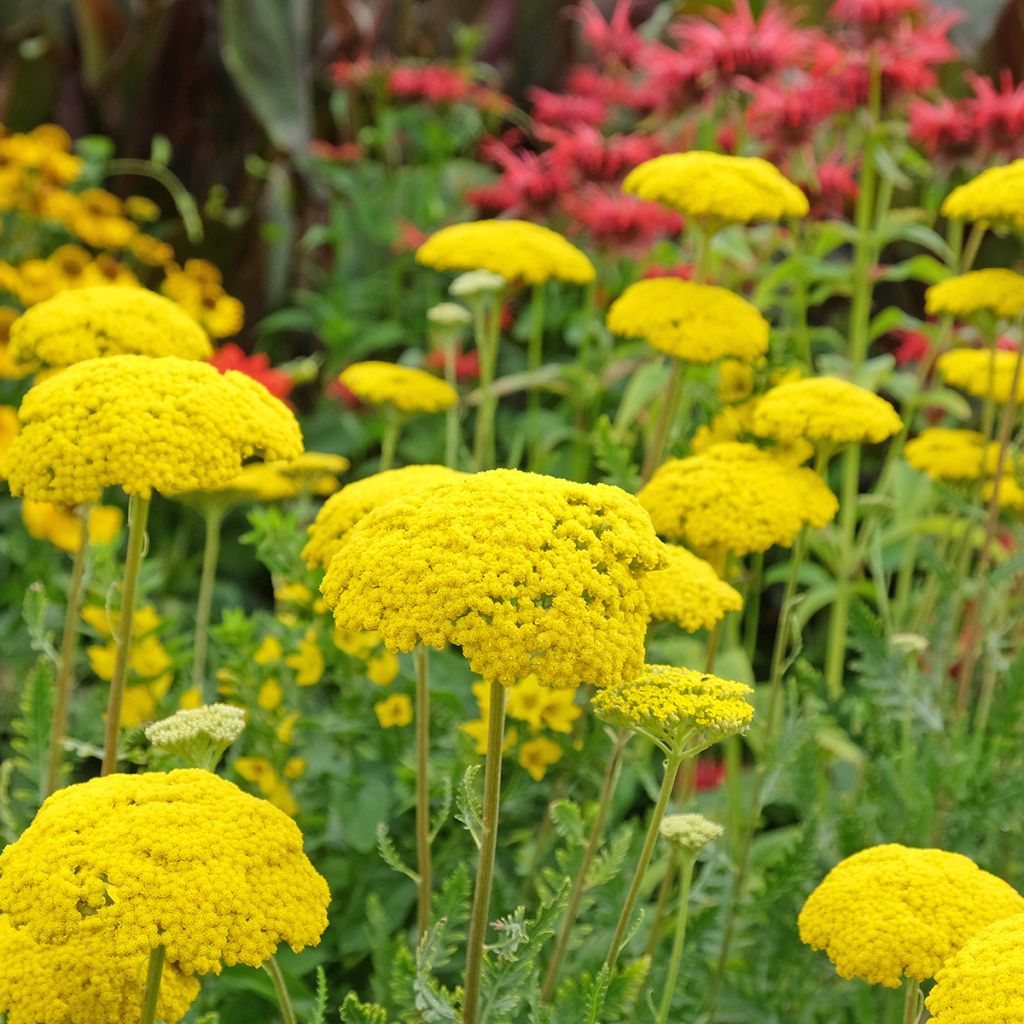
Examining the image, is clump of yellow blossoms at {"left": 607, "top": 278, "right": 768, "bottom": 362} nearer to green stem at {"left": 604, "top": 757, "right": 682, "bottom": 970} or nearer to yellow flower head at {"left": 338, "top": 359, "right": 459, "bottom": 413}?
yellow flower head at {"left": 338, "top": 359, "right": 459, "bottom": 413}

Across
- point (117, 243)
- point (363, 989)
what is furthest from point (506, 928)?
point (117, 243)

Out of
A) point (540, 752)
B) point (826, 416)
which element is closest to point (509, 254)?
point (826, 416)

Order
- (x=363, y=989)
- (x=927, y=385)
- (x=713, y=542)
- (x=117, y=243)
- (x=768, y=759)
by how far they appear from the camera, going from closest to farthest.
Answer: (x=713, y=542) → (x=768, y=759) → (x=363, y=989) → (x=927, y=385) → (x=117, y=243)

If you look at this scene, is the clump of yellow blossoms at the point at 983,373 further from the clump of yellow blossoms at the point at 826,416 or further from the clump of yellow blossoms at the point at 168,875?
the clump of yellow blossoms at the point at 168,875

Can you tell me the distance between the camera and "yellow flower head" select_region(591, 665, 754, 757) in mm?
1072

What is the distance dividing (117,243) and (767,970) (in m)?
2.49

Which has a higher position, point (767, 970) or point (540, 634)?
point (540, 634)

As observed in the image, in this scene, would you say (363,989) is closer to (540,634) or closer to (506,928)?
(506,928)

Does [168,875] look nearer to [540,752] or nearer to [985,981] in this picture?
[985,981]

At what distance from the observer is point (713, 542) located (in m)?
1.49

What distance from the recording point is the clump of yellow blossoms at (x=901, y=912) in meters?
1.08

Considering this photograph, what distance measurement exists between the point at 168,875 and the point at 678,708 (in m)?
0.39

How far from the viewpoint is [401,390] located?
198cm

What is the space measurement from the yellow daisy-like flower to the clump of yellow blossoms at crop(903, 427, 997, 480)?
553 mm
